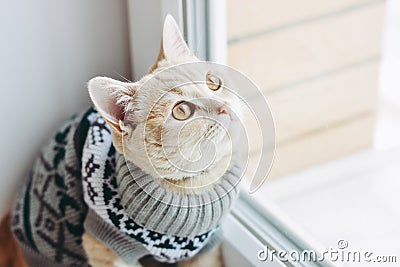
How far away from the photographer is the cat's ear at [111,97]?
34.6 inches

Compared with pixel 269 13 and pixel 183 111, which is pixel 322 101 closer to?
pixel 269 13

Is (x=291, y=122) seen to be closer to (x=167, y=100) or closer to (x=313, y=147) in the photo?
(x=313, y=147)

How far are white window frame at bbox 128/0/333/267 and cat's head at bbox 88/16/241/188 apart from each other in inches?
6.7

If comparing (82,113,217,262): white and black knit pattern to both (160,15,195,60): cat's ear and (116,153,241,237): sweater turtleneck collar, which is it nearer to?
(116,153,241,237): sweater turtleneck collar

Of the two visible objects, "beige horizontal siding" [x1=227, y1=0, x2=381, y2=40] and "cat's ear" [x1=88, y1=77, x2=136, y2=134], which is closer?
"cat's ear" [x1=88, y1=77, x2=136, y2=134]

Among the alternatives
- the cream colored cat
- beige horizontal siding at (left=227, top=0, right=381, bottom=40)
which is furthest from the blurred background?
the cream colored cat

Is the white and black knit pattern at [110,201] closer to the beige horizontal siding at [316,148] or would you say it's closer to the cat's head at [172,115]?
the cat's head at [172,115]

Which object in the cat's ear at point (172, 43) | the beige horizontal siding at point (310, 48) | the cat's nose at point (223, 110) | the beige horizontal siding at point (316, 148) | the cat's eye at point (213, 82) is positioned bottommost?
the beige horizontal siding at point (316, 148)

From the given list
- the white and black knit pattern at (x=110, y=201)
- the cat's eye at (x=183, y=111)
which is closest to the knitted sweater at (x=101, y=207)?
the white and black knit pattern at (x=110, y=201)

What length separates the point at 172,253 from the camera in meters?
1.07

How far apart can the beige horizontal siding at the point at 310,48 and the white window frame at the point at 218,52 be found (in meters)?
0.07

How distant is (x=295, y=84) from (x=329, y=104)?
9 cm

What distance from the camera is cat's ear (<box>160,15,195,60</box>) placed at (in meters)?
0.95

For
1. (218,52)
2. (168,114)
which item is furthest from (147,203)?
(218,52)
